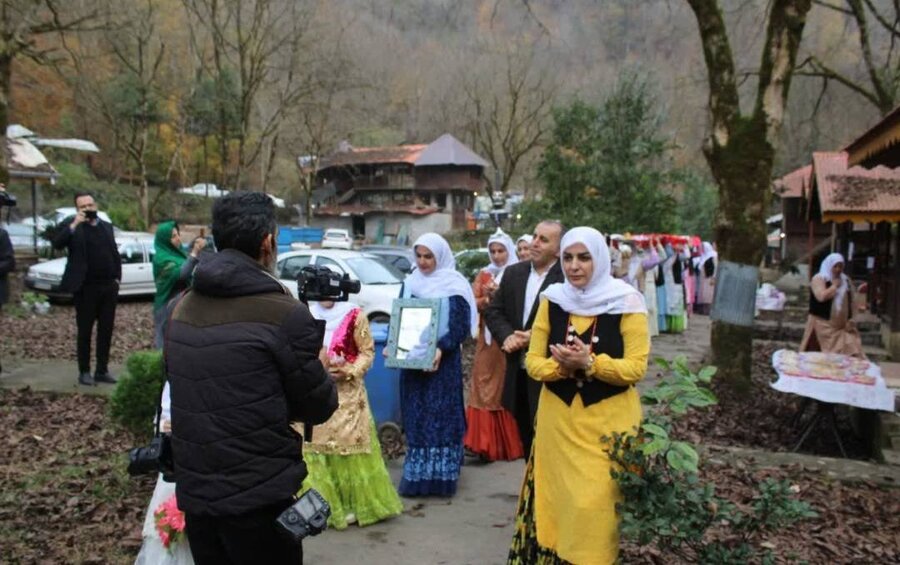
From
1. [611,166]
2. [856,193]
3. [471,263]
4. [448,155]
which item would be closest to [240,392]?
[471,263]

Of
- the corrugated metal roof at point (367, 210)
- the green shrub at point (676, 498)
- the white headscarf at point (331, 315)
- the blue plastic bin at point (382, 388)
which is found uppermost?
the corrugated metal roof at point (367, 210)

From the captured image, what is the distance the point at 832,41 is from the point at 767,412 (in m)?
15.4

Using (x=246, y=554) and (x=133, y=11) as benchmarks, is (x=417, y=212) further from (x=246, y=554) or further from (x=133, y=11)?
(x=246, y=554)

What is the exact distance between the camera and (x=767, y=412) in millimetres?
8914

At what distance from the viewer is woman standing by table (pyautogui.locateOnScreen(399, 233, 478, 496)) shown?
5.59 metres

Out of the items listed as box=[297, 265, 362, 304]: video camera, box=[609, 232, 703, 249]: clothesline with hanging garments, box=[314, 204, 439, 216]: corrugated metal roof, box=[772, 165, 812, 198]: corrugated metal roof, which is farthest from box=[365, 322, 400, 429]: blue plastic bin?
box=[314, 204, 439, 216]: corrugated metal roof

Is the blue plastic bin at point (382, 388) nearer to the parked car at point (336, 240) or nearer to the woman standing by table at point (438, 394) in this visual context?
the woman standing by table at point (438, 394)

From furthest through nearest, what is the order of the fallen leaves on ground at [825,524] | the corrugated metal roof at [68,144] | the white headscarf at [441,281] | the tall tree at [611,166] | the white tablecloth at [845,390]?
the corrugated metal roof at [68,144], the tall tree at [611,166], the white tablecloth at [845,390], the white headscarf at [441,281], the fallen leaves on ground at [825,524]

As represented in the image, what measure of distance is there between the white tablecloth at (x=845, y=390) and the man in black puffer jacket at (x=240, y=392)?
223 inches

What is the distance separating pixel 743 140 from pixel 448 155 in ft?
138

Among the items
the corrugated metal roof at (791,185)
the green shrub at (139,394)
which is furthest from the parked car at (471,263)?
the corrugated metal roof at (791,185)

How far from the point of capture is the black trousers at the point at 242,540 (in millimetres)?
2482

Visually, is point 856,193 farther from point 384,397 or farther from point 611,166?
point 384,397

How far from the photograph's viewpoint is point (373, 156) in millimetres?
52844
